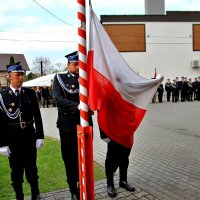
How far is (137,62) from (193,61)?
21.4 feet

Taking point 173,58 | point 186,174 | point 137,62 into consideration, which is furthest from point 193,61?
point 186,174

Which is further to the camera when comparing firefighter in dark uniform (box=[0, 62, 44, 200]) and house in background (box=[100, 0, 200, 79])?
house in background (box=[100, 0, 200, 79])

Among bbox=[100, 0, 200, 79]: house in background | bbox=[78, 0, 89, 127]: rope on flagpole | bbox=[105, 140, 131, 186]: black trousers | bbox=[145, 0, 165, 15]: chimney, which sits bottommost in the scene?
bbox=[105, 140, 131, 186]: black trousers

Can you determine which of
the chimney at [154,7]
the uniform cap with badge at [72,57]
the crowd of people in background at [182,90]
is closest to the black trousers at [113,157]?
the uniform cap with badge at [72,57]

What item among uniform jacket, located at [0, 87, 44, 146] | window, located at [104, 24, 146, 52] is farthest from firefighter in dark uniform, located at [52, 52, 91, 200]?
window, located at [104, 24, 146, 52]

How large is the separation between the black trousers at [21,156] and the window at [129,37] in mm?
31396

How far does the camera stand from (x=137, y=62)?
3606 cm

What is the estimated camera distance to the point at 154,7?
125 ft

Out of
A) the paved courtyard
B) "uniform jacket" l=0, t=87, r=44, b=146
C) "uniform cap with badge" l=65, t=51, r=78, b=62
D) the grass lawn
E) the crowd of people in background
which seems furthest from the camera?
the crowd of people in background

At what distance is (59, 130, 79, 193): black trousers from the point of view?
15.5 ft

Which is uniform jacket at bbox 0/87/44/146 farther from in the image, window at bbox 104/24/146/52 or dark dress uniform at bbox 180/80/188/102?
window at bbox 104/24/146/52

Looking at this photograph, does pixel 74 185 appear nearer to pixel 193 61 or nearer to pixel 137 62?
pixel 137 62

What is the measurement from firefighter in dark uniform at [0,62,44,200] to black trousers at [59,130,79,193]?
1.42 ft

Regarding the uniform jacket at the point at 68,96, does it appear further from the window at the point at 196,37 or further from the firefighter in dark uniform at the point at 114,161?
the window at the point at 196,37
